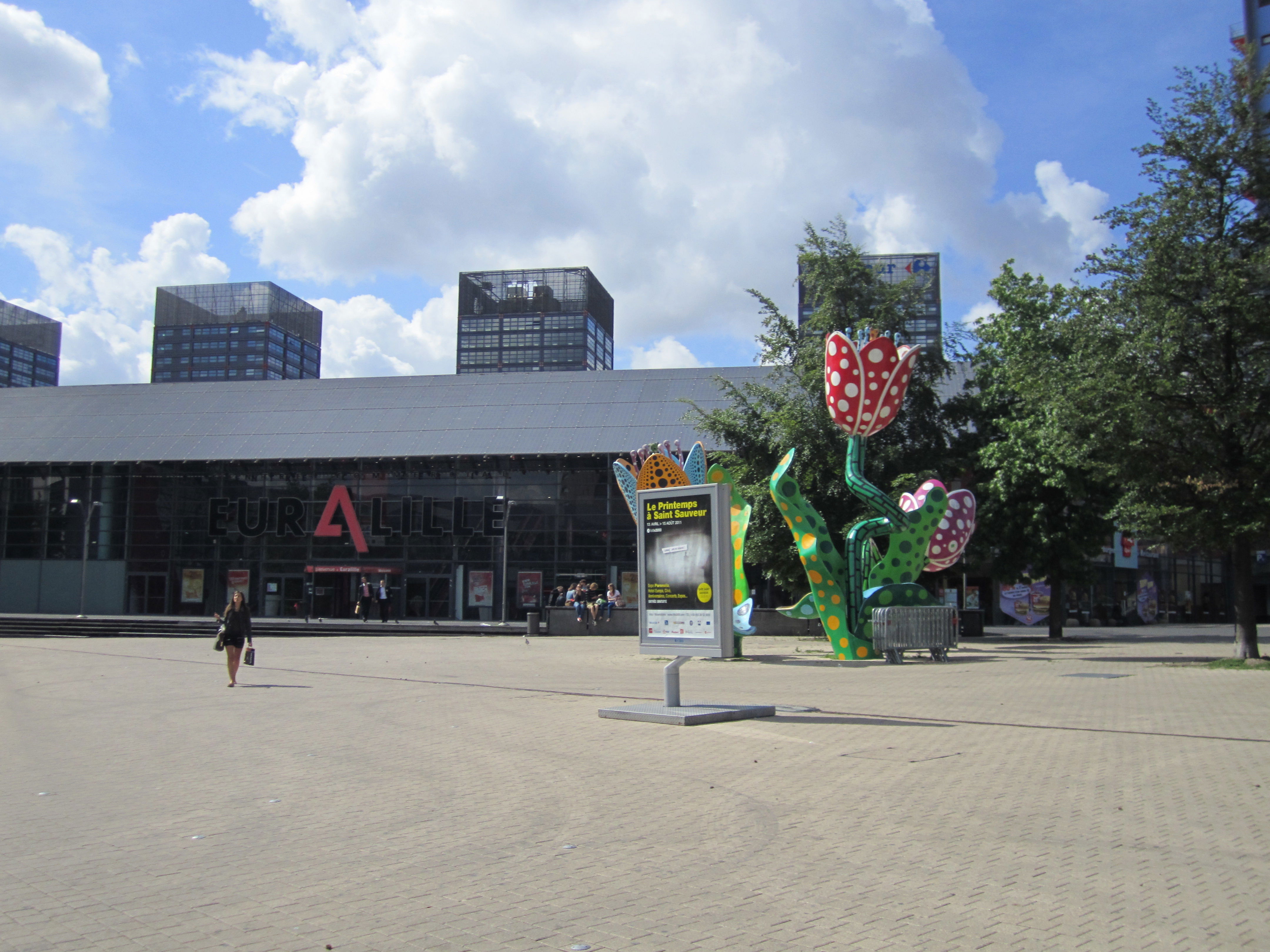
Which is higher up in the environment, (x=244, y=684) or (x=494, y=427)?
(x=494, y=427)

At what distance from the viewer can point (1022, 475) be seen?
30266 millimetres

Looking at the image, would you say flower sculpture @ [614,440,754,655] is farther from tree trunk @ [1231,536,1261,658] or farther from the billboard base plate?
tree trunk @ [1231,536,1261,658]

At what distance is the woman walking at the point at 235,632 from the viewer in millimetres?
16109

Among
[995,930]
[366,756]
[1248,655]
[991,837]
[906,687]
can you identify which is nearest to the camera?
[995,930]

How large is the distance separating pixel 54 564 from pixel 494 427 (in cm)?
1998

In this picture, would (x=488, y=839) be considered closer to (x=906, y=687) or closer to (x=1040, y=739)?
(x=1040, y=739)

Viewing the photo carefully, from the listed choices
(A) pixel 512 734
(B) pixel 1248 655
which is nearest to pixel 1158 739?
(A) pixel 512 734

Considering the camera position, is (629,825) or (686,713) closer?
(629,825)

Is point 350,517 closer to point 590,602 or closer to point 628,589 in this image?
point 628,589

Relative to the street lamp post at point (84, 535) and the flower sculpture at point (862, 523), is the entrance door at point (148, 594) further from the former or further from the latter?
the flower sculpture at point (862, 523)

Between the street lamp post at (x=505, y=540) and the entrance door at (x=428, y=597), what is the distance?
10.1 ft

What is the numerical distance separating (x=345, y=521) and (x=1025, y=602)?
29291mm

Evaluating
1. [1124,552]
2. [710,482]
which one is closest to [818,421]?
[710,482]

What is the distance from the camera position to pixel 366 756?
31.6 ft
